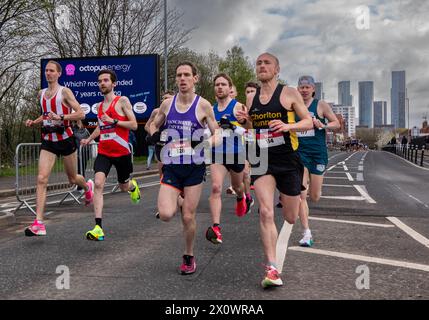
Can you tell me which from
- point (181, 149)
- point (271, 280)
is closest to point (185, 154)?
point (181, 149)

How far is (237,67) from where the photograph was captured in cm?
5888

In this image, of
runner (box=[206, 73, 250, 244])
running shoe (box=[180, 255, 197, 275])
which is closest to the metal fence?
runner (box=[206, 73, 250, 244])

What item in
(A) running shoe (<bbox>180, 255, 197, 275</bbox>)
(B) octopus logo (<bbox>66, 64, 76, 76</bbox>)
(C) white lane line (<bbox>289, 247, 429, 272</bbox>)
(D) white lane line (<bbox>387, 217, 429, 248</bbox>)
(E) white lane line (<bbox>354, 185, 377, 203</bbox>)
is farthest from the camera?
(B) octopus logo (<bbox>66, 64, 76, 76</bbox>)

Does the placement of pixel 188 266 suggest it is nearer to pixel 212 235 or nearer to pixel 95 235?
pixel 212 235

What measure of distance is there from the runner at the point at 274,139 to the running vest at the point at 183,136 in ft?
1.57

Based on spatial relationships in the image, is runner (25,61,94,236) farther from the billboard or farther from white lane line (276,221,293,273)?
the billboard

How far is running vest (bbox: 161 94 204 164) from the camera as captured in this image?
444 centimetres

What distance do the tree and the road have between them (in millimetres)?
48958

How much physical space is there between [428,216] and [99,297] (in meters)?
6.50

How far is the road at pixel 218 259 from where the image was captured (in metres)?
3.79

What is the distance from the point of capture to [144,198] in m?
10.8

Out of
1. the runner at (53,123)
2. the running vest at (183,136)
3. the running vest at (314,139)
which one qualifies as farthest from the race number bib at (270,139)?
the runner at (53,123)

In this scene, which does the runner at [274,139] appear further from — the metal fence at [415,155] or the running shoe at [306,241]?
the metal fence at [415,155]

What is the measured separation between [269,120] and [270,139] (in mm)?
184
